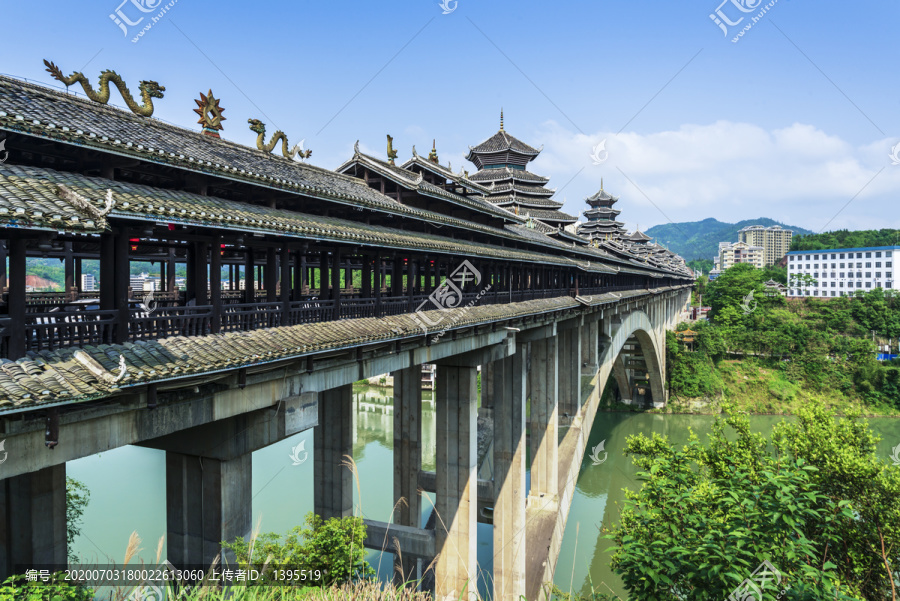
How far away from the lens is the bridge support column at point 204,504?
7861mm

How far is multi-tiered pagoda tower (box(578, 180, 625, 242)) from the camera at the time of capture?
74.8 m

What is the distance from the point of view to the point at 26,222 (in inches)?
200

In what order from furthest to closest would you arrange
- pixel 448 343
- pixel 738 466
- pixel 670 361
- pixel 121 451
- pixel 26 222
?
1. pixel 670 361
2. pixel 121 451
3. pixel 448 343
4. pixel 738 466
5. pixel 26 222

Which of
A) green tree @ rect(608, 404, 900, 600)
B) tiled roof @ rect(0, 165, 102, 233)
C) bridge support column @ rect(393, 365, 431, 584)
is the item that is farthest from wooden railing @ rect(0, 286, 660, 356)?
green tree @ rect(608, 404, 900, 600)

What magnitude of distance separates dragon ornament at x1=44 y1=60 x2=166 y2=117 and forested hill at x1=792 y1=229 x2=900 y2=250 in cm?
11441

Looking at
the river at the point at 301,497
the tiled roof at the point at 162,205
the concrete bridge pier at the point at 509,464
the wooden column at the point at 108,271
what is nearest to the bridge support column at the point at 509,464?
the concrete bridge pier at the point at 509,464

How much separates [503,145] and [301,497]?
32.2 m

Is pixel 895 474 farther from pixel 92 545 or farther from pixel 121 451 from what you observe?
pixel 121 451

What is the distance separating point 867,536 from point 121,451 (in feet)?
131

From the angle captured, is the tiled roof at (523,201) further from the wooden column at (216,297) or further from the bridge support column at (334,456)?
the wooden column at (216,297)

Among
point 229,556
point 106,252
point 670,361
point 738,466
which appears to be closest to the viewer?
point 106,252

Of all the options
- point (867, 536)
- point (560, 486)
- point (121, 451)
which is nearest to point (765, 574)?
point (867, 536)

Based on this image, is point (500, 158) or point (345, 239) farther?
point (500, 158)

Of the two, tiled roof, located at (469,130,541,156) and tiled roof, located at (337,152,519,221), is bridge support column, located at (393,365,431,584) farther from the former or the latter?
tiled roof, located at (469,130,541,156)
